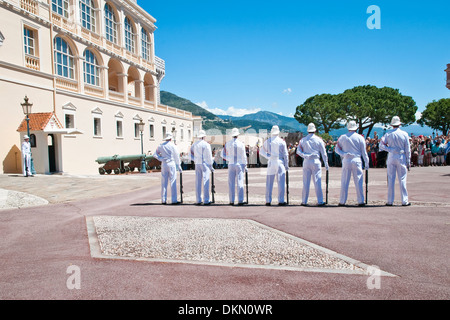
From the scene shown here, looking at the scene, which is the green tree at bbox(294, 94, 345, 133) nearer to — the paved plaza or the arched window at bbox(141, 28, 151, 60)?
the arched window at bbox(141, 28, 151, 60)

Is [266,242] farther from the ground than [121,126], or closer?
closer

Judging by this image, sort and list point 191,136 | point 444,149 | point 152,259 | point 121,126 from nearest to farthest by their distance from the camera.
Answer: point 152,259, point 444,149, point 121,126, point 191,136

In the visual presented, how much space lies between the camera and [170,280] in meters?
4.35

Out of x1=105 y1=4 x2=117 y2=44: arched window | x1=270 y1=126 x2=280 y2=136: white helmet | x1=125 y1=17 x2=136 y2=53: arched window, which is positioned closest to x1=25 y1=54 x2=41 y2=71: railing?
x1=105 y1=4 x2=117 y2=44: arched window

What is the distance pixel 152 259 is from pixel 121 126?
32408 millimetres

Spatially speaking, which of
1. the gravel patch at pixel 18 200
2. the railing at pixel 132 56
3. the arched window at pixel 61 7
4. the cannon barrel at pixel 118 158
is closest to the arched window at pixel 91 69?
the arched window at pixel 61 7

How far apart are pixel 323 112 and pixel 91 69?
49.1 m

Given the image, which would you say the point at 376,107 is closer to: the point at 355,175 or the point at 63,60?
the point at 63,60

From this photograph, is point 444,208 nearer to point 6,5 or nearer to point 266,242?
point 266,242

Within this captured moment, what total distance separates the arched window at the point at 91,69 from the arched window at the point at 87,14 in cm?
238

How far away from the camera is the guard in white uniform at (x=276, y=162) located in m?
10.3

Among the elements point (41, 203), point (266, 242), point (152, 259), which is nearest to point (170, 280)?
point (152, 259)

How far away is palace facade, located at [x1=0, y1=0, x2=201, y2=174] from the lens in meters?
21.9
